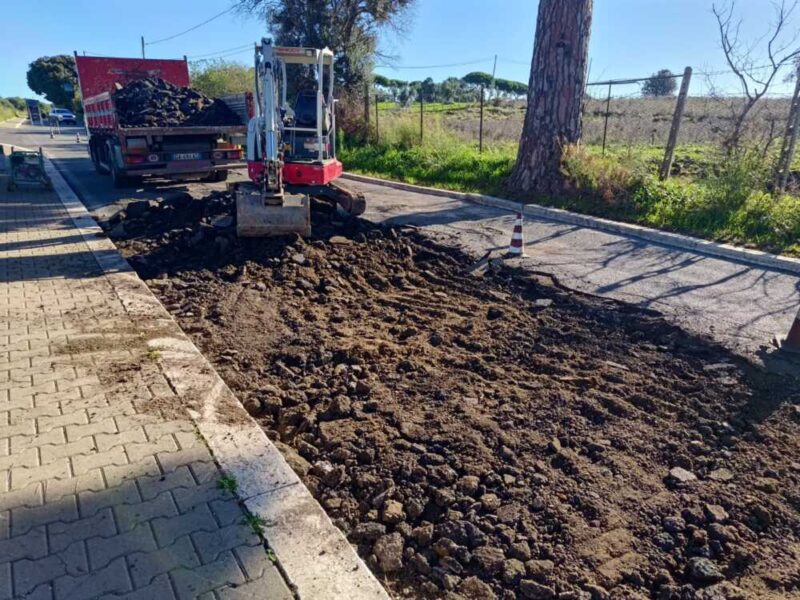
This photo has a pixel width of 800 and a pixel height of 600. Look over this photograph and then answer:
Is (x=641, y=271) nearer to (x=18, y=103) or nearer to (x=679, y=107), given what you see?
(x=679, y=107)

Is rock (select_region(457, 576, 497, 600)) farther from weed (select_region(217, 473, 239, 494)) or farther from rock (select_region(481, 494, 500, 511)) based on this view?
weed (select_region(217, 473, 239, 494))

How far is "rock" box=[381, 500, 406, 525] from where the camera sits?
276cm

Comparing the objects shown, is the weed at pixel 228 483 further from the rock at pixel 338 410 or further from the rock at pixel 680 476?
the rock at pixel 680 476

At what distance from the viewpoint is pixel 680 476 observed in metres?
3.04

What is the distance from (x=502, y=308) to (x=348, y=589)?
3736mm

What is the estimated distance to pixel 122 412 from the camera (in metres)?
3.47

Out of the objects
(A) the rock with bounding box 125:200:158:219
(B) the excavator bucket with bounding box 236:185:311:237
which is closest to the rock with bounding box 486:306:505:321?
(B) the excavator bucket with bounding box 236:185:311:237

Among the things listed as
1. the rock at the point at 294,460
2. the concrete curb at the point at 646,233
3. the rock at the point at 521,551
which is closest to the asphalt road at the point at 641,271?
the concrete curb at the point at 646,233

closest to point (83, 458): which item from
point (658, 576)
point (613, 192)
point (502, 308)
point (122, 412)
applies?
point (122, 412)

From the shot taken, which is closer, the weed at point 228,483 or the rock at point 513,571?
the rock at point 513,571

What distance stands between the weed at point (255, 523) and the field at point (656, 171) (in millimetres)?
8050

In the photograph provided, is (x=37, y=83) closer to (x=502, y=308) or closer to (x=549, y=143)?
(x=549, y=143)

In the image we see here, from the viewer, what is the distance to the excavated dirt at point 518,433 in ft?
8.27

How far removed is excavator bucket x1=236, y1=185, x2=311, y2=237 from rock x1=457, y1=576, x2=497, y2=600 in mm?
6072
